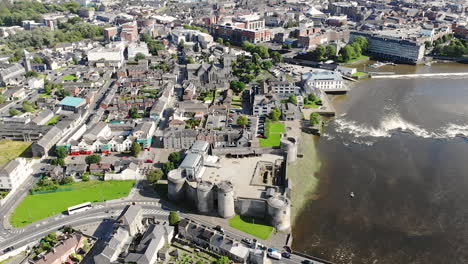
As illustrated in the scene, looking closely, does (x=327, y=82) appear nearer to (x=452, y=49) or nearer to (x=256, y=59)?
(x=256, y=59)

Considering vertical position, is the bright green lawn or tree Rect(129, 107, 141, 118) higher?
tree Rect(129, 107, 141, 118)

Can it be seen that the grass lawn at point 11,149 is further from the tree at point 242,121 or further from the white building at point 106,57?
the white building at point 106,57

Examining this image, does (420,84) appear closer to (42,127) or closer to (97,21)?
(42,127)

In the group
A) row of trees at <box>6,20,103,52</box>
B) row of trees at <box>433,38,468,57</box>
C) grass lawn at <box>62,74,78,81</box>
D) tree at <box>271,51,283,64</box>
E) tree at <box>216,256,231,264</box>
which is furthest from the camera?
row of trees at <box>6,20,103,52</box>

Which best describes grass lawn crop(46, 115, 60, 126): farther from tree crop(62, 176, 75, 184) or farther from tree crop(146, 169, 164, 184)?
tree crop(146, 169, 164, 184)

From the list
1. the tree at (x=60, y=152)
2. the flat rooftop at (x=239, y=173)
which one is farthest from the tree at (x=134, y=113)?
the flat rooftop at (x=239, y=173)

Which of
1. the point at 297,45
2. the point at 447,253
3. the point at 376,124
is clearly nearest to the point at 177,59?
the point at 297,45

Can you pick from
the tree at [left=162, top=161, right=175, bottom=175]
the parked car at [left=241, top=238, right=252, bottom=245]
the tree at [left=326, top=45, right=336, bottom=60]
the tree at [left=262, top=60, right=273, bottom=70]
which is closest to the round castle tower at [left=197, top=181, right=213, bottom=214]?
the parked car at [left=241, top=238, right=252, bottom=245]

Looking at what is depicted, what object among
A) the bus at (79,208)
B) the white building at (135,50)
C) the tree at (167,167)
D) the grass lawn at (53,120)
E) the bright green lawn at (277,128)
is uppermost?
the white building at (135,50)
